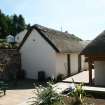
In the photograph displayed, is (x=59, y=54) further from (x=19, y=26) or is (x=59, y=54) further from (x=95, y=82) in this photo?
(x=19, y=26)

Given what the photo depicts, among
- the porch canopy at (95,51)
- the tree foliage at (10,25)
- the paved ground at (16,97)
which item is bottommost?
the paved ground at (16,97)

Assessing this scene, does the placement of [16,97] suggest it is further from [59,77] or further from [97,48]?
[59,77]

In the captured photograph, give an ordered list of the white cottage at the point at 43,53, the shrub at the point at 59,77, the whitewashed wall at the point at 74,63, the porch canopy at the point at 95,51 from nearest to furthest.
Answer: the porch canopy at the point at 95,51 < the shrub at the point at 59,77 < the white cottage at the point at 43,53 < the whitewashed wall at the point at 74,63

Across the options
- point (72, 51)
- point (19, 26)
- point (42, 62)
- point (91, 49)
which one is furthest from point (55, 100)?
point (19, 26)

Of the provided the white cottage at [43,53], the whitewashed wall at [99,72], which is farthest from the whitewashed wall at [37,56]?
the whitewashed wall at [99,72]

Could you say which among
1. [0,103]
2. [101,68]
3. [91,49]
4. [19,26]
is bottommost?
[0,103]

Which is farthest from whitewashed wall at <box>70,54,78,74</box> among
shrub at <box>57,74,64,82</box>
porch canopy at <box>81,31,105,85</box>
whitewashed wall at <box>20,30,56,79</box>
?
porch canopy at <box>81,31,105,85</box>

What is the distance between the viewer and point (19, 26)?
9738cm

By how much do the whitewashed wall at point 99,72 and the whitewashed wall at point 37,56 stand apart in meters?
4.75

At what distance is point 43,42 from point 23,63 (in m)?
3.05

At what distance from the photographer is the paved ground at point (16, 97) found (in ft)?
55.5

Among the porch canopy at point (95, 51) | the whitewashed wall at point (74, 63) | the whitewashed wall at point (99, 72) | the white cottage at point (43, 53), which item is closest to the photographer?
the porch canopy at point (95, 51)

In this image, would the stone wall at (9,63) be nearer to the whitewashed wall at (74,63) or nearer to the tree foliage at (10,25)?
the whitewashed wall at (74,63)

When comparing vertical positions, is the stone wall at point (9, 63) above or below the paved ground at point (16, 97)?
above
